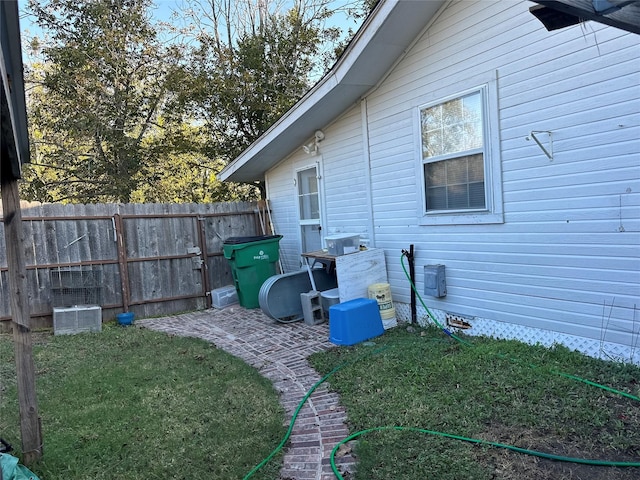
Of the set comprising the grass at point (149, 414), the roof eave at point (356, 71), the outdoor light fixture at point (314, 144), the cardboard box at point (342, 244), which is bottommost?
the grass at point (149, 414)

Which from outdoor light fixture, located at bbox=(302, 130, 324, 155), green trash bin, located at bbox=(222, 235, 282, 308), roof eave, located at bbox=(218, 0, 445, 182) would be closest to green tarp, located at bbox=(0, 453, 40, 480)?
roof eave, located at bbox=(218, 0, 445, 182)

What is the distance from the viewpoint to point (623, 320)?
3377 millimetres

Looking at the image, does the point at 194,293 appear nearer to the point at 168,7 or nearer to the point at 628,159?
the point at 628,159

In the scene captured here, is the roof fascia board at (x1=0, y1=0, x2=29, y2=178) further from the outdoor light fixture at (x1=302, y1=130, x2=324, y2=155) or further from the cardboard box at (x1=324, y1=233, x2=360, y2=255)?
the outdoor light fixture at (x1=302, y1=130, x2=324, y2=155)

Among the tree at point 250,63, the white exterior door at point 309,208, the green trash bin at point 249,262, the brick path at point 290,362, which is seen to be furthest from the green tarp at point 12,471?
the tree at point 250,63

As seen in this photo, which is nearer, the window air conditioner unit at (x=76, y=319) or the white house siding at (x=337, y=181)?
the window air conditioner unit at (x=76, y=319)

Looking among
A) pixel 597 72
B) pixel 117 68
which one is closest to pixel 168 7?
pixel 117 68

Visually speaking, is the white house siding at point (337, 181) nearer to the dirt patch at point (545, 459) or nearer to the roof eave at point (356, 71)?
the roof eave at point (356, 71)

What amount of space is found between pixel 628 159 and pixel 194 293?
269 inches

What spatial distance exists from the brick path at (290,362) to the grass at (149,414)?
14 cm

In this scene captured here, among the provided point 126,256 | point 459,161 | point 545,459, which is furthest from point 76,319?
point 545,459

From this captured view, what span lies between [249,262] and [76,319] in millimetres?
2724

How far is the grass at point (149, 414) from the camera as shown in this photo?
263 centimetres

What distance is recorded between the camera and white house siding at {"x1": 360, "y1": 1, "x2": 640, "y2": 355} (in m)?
3.31
